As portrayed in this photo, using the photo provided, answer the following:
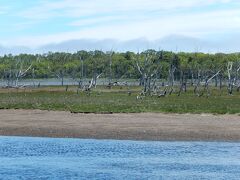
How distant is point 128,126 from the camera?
39.0 meters

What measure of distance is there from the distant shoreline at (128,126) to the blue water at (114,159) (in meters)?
1.61

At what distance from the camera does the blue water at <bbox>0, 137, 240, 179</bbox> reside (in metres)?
25.4

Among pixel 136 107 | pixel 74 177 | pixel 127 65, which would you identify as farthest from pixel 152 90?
pixel 127 65

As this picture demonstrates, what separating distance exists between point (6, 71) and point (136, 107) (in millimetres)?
98616

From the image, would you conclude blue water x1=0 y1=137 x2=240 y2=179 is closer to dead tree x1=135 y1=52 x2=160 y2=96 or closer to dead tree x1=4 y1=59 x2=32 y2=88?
dead tree x1=135 y1=52 x2=160 y2=96

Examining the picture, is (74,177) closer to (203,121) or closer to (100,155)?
(100,155)

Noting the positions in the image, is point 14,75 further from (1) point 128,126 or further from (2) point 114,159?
(2) point 114,159

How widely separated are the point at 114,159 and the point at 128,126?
9.55 m

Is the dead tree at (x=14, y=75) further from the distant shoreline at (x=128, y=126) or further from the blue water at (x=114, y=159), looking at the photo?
the blue water at (x=114, y=159)

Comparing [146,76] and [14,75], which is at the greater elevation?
[146,76]

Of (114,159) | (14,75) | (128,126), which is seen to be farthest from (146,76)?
(14,75)

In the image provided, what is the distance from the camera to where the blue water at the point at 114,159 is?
25.4m

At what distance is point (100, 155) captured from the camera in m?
30.8

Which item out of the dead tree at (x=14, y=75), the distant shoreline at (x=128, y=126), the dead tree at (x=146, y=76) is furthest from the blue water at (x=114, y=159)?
the dead tree at (x=14, y=75)
